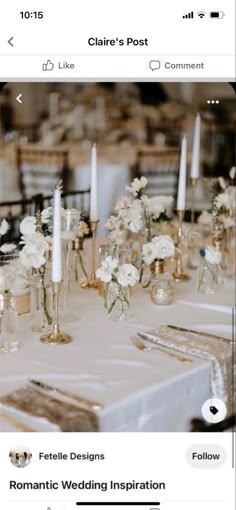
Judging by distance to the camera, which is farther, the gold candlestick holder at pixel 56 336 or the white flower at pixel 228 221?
the white flower at pixel 228 221

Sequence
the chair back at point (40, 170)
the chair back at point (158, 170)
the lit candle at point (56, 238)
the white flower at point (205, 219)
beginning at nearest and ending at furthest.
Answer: the lit candle at point (56, 238), the white flower at point (205, 219), the chair back at point (40, 170), the chair back at point (158, 170)

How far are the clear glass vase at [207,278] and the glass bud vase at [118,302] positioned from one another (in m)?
0.17

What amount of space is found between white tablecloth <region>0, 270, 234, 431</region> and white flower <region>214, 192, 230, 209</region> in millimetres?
303

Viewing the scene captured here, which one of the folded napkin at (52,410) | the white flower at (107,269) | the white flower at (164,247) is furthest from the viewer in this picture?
the white flower at (164,247)

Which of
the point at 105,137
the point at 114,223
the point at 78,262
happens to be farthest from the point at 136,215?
the point at 105,137

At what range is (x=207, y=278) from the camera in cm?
105

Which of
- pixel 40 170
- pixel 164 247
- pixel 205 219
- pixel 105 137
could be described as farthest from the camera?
pixel 105 137

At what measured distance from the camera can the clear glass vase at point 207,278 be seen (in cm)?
103

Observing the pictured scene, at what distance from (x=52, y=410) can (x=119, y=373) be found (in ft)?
0.33

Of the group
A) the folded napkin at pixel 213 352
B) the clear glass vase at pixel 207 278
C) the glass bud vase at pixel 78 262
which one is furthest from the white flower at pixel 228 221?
the folded napkin at pixel 213 352
